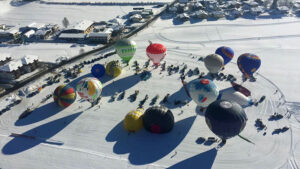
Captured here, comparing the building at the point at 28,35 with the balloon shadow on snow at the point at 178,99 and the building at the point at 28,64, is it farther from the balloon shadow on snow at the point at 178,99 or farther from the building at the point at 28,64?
the balloon shadow on snow at the point at 178,99

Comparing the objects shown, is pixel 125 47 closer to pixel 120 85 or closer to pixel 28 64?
pixel 120 85

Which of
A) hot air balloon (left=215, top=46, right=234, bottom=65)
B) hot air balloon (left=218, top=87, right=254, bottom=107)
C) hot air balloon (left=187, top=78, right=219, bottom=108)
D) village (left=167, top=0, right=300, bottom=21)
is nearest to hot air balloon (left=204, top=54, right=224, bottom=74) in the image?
hot air balloon (left=215, top=46, right=234, bottom=65)

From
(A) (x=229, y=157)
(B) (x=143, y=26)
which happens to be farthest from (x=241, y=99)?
(B) (x=143, y=26)

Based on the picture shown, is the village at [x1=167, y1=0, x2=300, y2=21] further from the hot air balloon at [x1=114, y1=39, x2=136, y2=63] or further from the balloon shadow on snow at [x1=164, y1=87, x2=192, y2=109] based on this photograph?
the balloon shadow on snow at [x1=164, y1=87, x2=192, y2=109]

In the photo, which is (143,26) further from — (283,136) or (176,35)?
(283,136)

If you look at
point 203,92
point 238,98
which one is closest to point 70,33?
point 203,92

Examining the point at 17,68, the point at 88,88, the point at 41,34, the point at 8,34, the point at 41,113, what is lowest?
the point at 41,113

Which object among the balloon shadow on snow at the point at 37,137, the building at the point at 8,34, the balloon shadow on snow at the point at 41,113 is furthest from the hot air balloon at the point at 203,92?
the building at the point at 8,34
